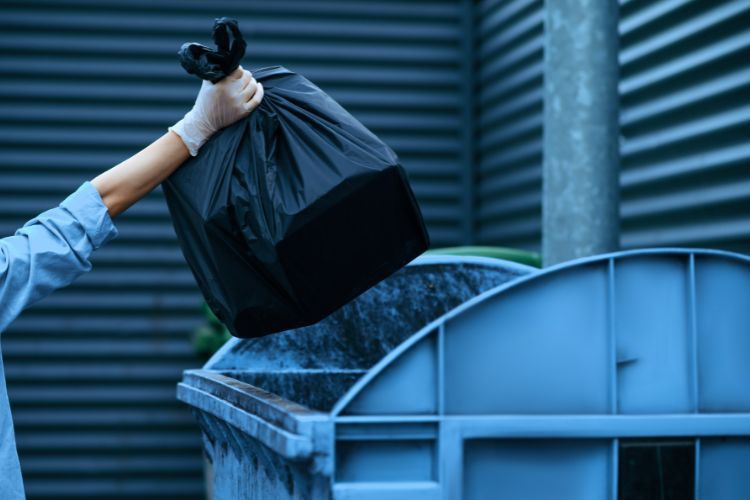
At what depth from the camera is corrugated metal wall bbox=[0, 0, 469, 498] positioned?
6.83 meters

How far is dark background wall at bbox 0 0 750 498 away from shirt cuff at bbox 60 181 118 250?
411 cm

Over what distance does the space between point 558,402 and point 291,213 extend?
2.40ft

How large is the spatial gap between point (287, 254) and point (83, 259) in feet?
1.55

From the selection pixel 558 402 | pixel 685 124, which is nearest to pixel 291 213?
pixel 558 402

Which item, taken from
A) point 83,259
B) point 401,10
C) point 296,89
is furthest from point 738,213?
point 401,10

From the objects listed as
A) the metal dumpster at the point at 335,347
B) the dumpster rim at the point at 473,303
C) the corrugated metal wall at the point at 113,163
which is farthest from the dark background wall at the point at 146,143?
the dumpster rim at the point at 473,303

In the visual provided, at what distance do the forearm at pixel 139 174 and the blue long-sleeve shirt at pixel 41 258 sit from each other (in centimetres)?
5

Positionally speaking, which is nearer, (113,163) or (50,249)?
(50,249)

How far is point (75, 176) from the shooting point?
691 cm

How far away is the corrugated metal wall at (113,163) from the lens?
22.4 ft

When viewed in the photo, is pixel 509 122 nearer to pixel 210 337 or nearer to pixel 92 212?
pixel 210 337

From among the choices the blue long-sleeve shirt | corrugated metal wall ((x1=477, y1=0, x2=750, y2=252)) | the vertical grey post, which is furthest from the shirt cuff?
corrugated metal wall ((x1=477, y1=0, x2=750, y2=252))

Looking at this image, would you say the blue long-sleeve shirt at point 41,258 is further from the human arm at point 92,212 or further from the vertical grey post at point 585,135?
the vertical grey post at point 585,135

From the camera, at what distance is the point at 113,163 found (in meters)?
6.88
